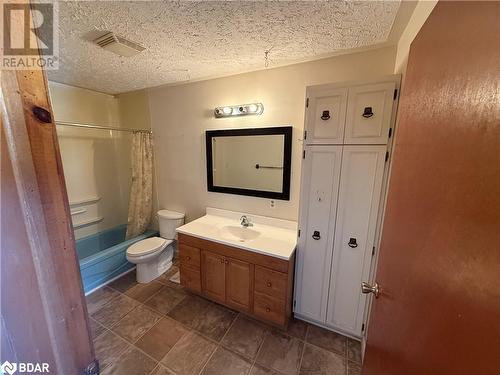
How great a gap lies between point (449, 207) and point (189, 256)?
200 centimetres

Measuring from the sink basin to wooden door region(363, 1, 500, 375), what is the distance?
141 cm

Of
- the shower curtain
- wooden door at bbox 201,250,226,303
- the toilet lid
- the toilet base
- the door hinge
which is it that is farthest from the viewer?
the shower curtain

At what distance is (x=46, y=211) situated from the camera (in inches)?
17.9

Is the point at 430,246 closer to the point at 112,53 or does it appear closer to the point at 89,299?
the point at 112,53

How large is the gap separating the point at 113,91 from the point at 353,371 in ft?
13.1

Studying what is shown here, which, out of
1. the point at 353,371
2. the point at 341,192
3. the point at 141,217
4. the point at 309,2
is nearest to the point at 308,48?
the point at 309,2

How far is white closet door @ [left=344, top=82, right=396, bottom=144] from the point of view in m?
1.27

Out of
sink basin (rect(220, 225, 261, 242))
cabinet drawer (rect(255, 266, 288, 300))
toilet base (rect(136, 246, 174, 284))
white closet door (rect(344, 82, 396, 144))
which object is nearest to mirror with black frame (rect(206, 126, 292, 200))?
sink basin (rect(220, 225, 261, 242))

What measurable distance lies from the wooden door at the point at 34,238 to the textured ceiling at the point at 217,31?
1.06m

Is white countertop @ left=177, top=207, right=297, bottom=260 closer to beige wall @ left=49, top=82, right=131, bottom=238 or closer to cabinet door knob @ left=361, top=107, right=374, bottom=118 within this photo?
cabinet door knob @ left=361, top=107, right=374, bottom=118

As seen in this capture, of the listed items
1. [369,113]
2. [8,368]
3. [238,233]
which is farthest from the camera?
[238,233]

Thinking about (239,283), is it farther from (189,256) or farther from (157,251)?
(157,251)

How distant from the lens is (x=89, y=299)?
2084 mm

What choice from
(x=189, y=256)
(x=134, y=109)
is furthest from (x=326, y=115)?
(x=134, y=109)
